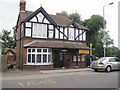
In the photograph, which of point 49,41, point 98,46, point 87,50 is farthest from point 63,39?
point 98,46

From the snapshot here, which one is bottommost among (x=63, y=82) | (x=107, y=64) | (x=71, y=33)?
(x=63, y=82)

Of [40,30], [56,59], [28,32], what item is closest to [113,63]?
[56,59]

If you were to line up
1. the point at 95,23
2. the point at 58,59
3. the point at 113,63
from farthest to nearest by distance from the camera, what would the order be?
the point at 95,23, the point at 58,59, the point at 113,63

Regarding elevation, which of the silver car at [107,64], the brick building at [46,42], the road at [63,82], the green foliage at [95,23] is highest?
the green foliage at [95,23]

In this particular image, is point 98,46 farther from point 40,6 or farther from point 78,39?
point 40,6

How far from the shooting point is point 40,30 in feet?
72.0

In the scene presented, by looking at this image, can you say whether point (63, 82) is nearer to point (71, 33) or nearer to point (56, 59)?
point (56, 59)

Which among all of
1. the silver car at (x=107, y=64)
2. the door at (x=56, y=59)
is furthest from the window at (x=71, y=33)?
the silver car at (x=107, y=64)

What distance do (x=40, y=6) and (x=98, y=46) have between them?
20267 mm

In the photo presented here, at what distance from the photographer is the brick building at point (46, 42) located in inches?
792

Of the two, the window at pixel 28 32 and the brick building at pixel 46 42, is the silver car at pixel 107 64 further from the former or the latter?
the window at pixel 28 32

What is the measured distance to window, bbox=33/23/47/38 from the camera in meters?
21.5

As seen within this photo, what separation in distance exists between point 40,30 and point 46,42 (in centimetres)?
Result: 193

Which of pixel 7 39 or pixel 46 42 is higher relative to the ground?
pixel 7 39
